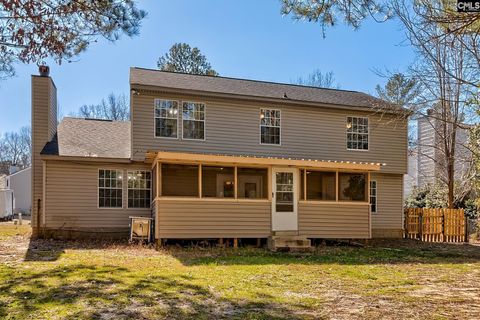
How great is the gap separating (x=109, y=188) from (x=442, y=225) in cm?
1246

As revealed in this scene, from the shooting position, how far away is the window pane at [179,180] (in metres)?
11.7

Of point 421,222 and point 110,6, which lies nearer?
point 110,6

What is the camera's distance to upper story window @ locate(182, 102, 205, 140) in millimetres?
14050

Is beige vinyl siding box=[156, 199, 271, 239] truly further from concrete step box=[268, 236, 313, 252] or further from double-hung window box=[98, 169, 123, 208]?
double-hung window box=[98, 169, 123, 208]

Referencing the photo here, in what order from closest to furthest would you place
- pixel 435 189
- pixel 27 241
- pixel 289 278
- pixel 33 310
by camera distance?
pixel 33 310 < pixel 289 278 < pixel 27 241 < pixel 435 189

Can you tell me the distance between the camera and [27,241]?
1245cm

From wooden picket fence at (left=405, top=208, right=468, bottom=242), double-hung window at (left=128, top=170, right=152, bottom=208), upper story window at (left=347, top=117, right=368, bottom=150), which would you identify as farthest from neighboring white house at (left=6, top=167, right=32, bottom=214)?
wooden picket fence at (left=405, top=208, right=468, bottom=242)

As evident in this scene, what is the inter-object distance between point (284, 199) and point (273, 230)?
1004 mm

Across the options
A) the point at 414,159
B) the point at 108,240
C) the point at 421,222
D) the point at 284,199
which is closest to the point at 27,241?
the point at 108,240

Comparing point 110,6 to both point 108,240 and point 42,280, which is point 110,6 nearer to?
point 42,280

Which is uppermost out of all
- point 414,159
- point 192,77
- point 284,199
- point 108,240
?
point 192,77

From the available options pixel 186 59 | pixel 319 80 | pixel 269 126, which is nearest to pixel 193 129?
pixel 269 126

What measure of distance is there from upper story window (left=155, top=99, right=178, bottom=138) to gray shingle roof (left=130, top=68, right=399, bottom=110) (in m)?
0.59

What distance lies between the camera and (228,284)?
21.9ft
